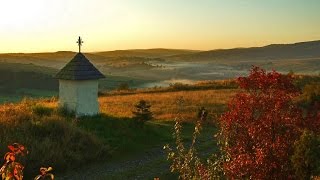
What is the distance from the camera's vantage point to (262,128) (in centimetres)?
1140

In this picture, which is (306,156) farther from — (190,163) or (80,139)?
(80,139)

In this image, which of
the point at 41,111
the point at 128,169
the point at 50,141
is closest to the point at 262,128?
the point at 128,169

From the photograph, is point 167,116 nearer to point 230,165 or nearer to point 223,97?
point 223,97

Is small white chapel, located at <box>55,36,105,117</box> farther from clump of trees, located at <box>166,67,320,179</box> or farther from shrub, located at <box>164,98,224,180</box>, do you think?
shrub, located at <box>164,98,224,180</box>

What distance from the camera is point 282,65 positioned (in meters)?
177

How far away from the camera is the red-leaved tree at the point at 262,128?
11.0m

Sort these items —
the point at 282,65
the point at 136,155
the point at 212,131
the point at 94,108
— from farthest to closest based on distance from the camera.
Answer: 1. the point at 282,65
2. the point at 212,131
3. the point at 94,108
4. the point at 136,155

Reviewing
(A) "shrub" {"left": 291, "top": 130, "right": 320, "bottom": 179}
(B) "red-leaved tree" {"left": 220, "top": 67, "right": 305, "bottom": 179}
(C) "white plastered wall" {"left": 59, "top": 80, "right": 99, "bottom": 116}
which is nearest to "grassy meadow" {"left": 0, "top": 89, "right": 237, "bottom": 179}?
(C) "white plastered wall" {"left": 59, "top": 80, "right": 99, "bottom": 116}

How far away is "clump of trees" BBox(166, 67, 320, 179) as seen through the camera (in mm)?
10914

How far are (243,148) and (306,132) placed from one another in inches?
60.1

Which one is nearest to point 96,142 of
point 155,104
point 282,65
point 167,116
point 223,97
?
point 167,116

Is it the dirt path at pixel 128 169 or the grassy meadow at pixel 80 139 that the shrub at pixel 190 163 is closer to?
the dirt path at pixel 128 169

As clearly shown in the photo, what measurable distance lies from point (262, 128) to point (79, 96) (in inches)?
583

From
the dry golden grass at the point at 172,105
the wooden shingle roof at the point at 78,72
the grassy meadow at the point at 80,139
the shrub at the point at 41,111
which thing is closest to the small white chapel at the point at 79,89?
the wooden shingle roof at the point at 78,72
